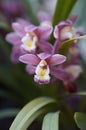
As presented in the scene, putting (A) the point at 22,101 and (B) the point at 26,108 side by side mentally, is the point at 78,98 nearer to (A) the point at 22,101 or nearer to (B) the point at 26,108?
(A) the point at 22,101

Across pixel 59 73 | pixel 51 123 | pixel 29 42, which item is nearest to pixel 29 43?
pixel 29 42

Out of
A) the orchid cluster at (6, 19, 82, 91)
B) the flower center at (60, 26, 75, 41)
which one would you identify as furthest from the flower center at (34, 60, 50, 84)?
the flower center at (60, 26, 75, 41)

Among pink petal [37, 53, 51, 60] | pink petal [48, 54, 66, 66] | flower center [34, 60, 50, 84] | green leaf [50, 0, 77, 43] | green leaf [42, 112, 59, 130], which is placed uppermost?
green leaf [50, 0, 77, 43]

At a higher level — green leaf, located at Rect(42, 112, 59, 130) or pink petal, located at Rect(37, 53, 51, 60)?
pink petal, located at Rect(37, 53, 51, 60)

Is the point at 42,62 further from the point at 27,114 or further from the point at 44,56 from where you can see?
the point at 27,114

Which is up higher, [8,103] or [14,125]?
[8,103]

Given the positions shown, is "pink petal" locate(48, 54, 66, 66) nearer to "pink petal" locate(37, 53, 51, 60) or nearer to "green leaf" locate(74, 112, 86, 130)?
"pink petal" locate(37, 53, 51, 60)

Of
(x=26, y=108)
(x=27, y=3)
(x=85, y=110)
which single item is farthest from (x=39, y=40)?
(x=27, y=3)
